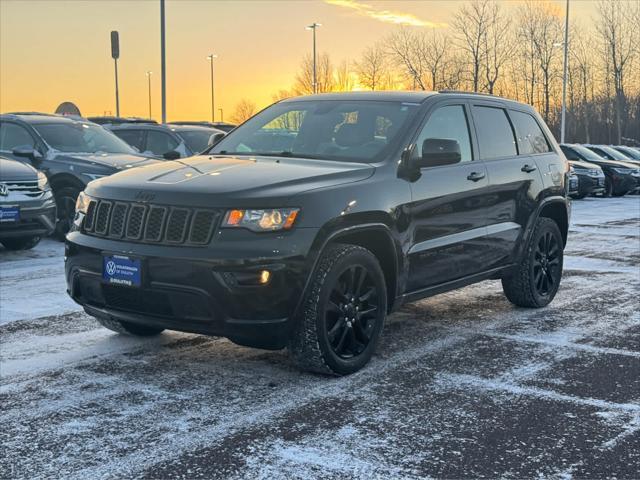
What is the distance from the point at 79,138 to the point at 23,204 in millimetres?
2424

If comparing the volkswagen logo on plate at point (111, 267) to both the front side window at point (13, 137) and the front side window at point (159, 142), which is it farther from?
the front side window at point (159, 142)

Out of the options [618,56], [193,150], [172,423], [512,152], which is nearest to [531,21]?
[618,56]

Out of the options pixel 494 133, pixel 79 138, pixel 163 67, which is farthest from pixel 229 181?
pixel 163 67

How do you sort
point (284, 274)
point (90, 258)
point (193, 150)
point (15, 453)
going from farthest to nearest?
point (193, 150) → point (90, 258) → point (284, 274) → point (15, 453)

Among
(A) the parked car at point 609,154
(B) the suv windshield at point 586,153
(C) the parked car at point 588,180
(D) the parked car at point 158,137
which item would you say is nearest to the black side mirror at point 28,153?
(D) the parked car at point 158,137

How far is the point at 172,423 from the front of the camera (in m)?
4.14

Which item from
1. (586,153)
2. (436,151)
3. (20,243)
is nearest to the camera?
(436,151)

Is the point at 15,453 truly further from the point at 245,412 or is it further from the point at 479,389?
the point at 479,389

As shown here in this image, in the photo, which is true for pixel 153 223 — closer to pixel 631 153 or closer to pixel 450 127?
pixel 450 127

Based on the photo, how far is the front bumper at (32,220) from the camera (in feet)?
31.9

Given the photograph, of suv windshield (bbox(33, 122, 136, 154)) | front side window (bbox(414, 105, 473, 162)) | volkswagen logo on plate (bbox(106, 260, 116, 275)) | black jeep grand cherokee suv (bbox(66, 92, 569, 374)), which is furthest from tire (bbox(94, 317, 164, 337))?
suv windshield (bbox(33, 122, 136, 154))

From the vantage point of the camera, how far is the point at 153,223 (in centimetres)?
467

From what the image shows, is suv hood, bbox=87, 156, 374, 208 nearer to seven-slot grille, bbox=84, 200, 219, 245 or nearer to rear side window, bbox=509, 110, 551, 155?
seven-slot grille, bbox=84, 200, 219, 245

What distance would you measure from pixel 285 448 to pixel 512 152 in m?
3.76
